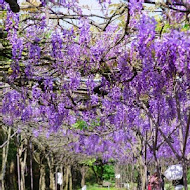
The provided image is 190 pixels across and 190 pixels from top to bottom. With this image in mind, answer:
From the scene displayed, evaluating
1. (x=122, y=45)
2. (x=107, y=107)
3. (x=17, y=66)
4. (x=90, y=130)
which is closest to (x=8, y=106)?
(x=107, y=107)

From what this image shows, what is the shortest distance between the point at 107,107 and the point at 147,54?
2.60 m

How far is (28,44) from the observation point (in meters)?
4.94

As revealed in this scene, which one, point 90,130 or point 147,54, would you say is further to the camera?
point 90,130

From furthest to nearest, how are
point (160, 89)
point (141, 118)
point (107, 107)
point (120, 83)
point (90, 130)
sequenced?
point (90, 130) < point (141, 118) < point (107, 107) < point (120, 83) < point (160, 89)

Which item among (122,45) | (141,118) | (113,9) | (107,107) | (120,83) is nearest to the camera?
(113,9)

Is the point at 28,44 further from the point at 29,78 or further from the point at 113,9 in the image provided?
the point at 113,9

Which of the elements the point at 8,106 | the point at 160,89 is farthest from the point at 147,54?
the point at 8,106

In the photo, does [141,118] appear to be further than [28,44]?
Yes

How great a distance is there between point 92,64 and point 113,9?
961 millimetres

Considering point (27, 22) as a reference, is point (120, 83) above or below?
below

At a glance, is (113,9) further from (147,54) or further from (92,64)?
(92,64)

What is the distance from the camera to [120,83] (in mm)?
5504

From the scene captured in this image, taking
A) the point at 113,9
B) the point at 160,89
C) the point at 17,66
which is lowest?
the point at 160,89

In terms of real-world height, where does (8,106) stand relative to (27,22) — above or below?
below
